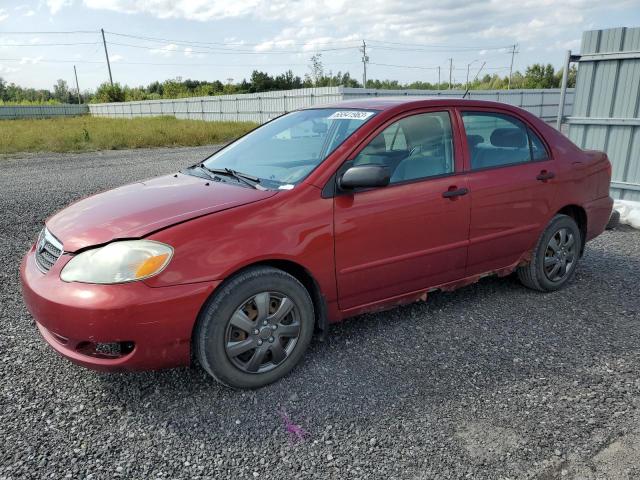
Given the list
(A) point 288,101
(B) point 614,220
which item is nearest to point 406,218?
(B) point 614,220

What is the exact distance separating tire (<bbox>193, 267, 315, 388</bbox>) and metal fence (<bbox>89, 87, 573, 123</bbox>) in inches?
791

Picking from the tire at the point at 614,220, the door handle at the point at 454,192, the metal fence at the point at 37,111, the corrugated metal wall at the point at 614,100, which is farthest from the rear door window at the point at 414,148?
the metal fence at the point at 37,111

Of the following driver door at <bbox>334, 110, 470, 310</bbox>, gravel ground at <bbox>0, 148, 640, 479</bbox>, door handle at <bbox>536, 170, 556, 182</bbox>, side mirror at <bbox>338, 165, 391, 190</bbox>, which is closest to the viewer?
gravel ground at <bbox>0, 148, 640, 479</bbox>

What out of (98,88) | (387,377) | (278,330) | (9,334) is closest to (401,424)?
(387,377)

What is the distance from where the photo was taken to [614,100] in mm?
7105

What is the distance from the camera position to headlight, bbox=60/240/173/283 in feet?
8.30

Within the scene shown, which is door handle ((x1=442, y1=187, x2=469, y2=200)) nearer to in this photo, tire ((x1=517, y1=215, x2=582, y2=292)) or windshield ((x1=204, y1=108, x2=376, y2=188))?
windshield ((x1=204, y1=108, x2=376, y2=188))

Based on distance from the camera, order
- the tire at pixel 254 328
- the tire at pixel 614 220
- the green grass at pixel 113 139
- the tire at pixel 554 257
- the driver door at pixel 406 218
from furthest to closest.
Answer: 1. the green grass at pixel 113 139
2. the tire at pixel 614 220
3. the tire at pixel 554 257
4. the driver door at pixel 406 218
5. the tire at pixel 254 328

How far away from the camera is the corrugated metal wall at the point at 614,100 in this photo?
686cm

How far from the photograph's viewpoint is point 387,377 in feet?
10.0

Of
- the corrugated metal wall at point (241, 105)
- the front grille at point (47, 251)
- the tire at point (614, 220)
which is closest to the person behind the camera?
the front grille at point (47, 251)

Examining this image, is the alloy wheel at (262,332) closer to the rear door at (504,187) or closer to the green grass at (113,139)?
the rear door at (504,187)

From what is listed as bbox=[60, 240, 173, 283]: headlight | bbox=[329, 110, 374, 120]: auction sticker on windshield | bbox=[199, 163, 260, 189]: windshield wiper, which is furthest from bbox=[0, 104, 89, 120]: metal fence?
bbox=[60, 240, 173, 283]: headlight

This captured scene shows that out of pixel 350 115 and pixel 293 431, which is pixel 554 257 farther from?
pixel 293 431
